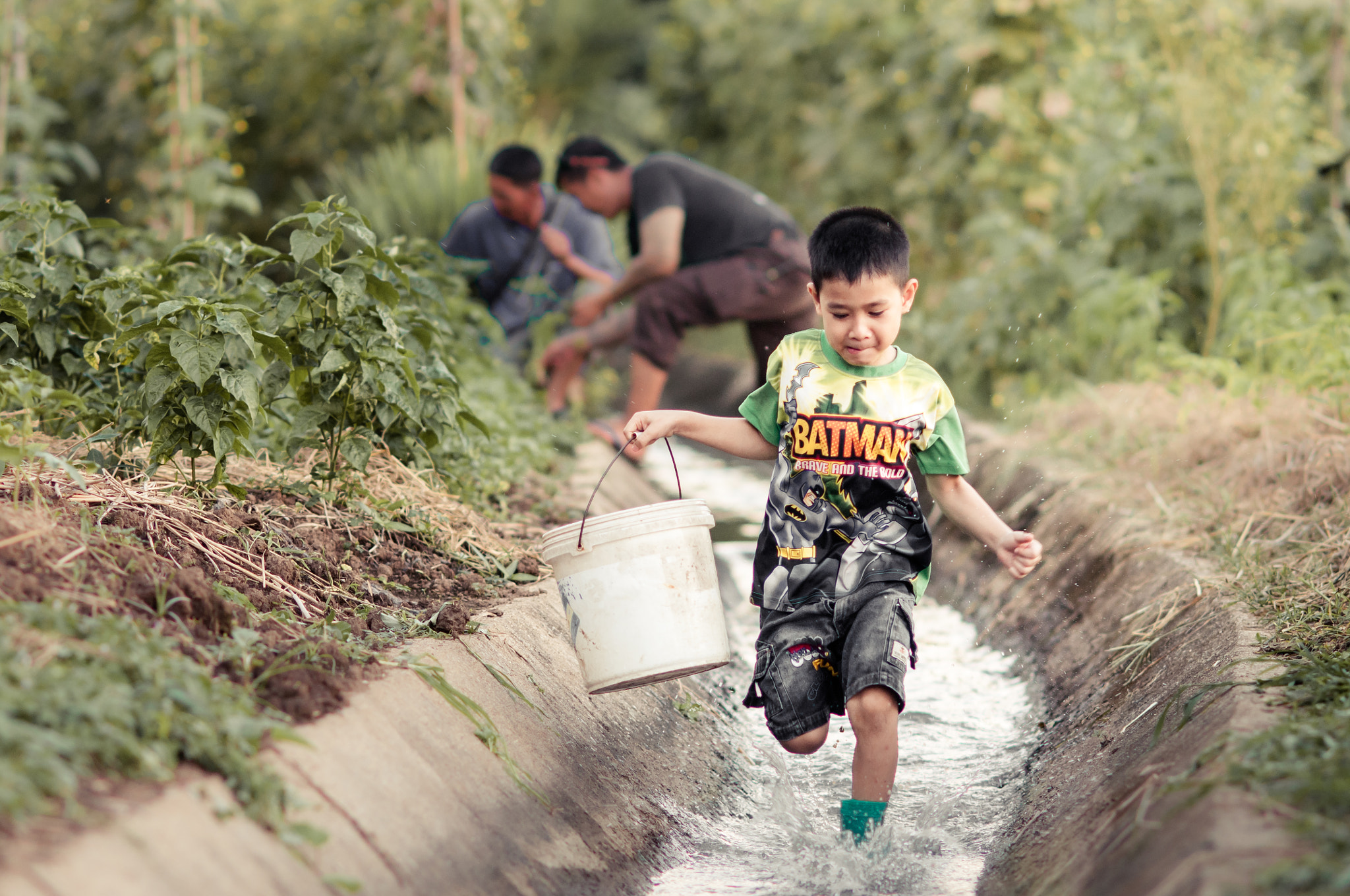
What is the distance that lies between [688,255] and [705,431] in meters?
3.29

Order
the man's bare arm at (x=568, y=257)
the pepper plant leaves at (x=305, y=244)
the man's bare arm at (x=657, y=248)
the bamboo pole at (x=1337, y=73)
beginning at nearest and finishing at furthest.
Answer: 1. the pepper plant leaves at (x=305, y=244)
2. the man's bare arm at (x=657, y=248)
3. the bamboo pole at (x=1337, y=73)
4. the man's bare arm at (x=568, y=257)

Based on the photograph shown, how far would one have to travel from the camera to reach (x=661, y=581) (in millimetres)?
2619

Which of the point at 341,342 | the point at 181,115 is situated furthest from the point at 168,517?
the point at 181,115

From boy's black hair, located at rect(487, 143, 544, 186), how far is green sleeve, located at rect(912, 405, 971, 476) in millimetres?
4451

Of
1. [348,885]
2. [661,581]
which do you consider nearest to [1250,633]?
[661,581]

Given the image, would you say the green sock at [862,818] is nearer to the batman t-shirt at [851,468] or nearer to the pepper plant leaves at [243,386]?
the batman t-shirt at [851,468]

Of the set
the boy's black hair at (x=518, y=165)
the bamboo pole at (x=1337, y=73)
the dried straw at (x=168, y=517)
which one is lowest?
the dried straw at (x=168, y=517)

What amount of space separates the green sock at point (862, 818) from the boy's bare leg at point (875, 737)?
20 millimetres

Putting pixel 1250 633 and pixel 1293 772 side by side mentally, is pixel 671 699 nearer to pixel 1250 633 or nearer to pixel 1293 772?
pixel 1250 633

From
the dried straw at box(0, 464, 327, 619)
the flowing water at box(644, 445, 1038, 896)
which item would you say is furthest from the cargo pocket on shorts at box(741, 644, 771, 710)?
the dried straw at box(0, 464, 327, 619)

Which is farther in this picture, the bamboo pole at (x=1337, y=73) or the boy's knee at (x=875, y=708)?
the bamboo pole at (x=1337, y=73)

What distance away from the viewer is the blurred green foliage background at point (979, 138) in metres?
5.74

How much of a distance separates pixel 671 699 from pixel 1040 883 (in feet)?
4.18

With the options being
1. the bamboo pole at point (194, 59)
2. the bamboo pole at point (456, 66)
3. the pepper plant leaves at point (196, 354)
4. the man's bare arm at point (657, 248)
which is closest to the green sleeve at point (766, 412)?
the pepper plant leaves at point (196, 354)
